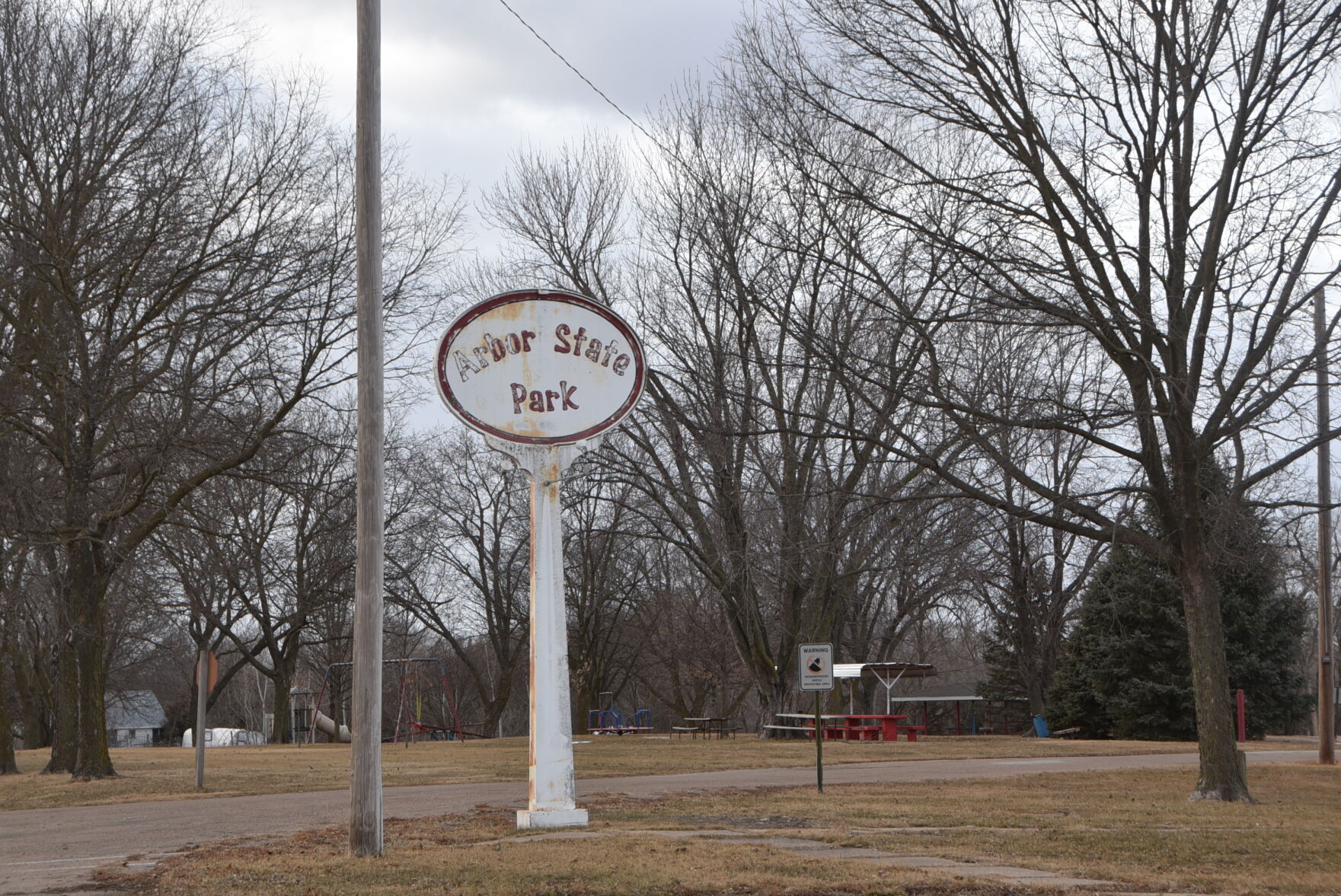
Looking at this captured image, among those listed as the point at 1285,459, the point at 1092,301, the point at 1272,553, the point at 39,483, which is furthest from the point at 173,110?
the point at 1272,553

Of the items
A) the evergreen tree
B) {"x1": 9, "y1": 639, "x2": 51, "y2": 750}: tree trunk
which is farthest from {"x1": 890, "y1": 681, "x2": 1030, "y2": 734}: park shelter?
{"x1": 9, "y1": 639, "x2": 51, "y2": 750}: tree trunk

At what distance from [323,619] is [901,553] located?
30389 millimetres

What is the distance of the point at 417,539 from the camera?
51906 mm

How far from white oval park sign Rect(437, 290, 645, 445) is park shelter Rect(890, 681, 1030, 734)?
37.1 meters

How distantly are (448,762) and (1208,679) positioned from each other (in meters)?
15.5

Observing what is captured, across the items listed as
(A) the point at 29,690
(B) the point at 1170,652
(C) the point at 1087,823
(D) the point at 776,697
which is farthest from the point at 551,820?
(A) the point at 29,690

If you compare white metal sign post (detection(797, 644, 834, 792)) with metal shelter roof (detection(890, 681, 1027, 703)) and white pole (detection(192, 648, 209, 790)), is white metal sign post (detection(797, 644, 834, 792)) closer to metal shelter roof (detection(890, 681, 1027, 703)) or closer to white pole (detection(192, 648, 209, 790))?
white pole (detection(192, 648, 209, 790))

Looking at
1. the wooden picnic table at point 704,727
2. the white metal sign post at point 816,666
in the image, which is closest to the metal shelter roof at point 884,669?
the wooden picnic table at point 704,727

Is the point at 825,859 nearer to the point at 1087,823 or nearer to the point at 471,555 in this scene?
the point at 1087,823

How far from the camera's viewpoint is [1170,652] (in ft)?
124

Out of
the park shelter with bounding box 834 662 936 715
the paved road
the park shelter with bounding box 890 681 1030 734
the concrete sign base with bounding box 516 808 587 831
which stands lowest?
the park shelter with bounding box 890 681 1030 734

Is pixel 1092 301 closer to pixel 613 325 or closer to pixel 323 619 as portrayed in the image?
pixel 613 325

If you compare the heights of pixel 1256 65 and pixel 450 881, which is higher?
pixel 1256 65

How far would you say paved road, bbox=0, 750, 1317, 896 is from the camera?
10.9 meters
